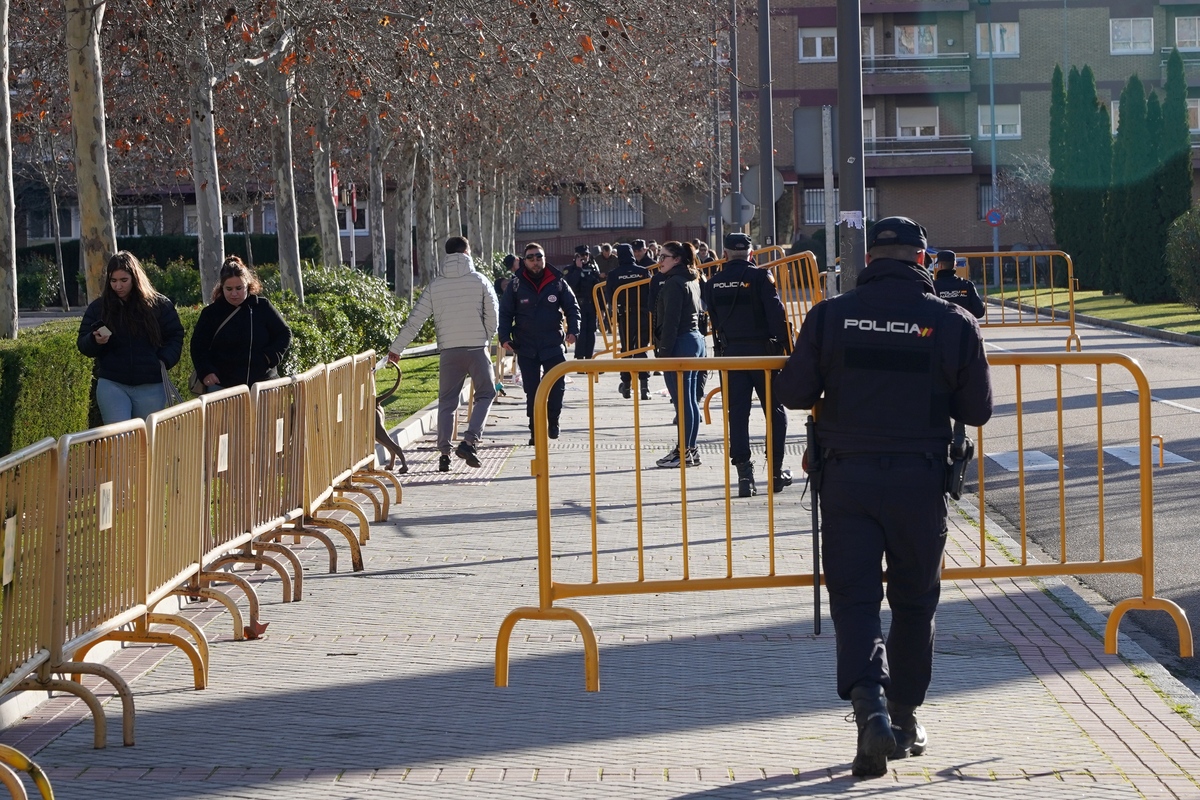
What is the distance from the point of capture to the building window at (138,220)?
62312mm

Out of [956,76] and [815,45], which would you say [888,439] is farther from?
[956,76]

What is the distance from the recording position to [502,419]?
759 inches

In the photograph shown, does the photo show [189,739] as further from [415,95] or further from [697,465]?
[415,95]

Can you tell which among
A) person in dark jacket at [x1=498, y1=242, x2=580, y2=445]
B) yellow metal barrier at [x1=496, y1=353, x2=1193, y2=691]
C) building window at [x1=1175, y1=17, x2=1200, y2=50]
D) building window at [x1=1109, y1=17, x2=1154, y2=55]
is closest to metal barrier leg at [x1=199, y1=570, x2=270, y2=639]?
yellow metal barrier at [x1=496, y1=353, x2=1193, y2=691]

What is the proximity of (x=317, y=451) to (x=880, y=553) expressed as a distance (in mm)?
5019

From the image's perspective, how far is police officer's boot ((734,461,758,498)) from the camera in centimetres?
1195

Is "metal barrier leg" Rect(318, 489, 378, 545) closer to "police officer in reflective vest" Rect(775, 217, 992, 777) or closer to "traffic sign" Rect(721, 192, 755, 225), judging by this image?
"police officer in reflective vest" Rect(775, 217, 992, 777)

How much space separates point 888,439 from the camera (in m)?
5.36

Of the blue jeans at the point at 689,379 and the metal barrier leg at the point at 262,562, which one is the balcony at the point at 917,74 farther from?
the metal barrier leg at the point at 262,562

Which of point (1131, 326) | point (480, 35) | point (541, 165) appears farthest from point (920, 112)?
point (480, 35)

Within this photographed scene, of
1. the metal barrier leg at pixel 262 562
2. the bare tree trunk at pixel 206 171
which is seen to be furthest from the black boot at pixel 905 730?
the bare tree trunk at pixel 206 171

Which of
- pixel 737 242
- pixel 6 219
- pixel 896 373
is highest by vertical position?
pixel 6 219

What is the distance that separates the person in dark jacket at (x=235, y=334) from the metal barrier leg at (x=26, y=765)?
6134 mm

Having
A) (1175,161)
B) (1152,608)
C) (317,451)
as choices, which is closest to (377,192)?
(317,451)
